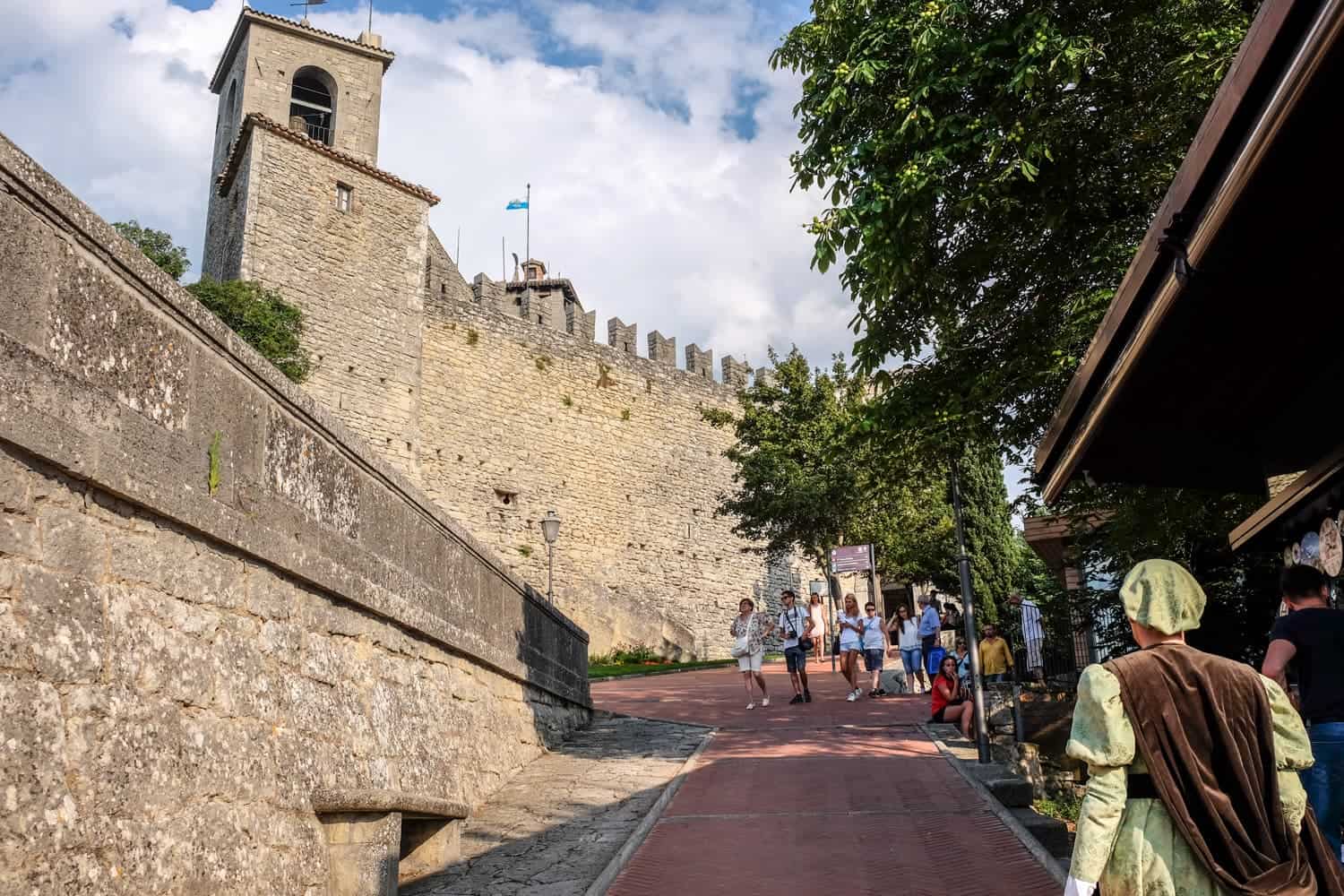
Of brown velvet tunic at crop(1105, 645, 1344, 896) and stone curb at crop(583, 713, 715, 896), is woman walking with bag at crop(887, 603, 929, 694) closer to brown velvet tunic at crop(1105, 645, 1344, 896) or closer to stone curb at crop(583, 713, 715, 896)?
stone curb at crop(583, 713, 715, 896)

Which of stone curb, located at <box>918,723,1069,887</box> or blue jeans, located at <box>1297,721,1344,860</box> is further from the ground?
blue jeans, located at <box>1297,721,1344,860</box>

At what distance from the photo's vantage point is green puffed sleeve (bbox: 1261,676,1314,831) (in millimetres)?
2953

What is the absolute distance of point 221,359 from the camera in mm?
4188

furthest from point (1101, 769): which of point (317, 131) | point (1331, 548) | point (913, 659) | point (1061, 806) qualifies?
point (317, 131)

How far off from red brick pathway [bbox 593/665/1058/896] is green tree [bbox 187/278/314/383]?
16104mm

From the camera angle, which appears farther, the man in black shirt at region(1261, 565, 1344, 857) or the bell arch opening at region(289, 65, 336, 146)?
the bell arch opening at region(289, 65, 336, 146)

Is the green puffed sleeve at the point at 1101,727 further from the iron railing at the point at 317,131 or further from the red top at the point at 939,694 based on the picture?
the iron railing at the point at 317,131

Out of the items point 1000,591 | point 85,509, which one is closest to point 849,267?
point 85,509

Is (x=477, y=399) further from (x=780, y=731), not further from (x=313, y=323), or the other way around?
(x=780, y=731)

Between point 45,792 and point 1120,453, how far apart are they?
4651 millimetres

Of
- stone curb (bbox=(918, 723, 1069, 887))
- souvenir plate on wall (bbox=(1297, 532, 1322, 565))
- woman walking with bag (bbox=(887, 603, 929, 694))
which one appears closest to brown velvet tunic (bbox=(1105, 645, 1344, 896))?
souvenir plate on wall (bbox=(1297, 532, 1322, 565))

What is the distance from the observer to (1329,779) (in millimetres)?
4164

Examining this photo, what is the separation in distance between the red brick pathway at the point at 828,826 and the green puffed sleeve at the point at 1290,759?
2.63 metres

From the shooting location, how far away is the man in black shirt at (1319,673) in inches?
164
